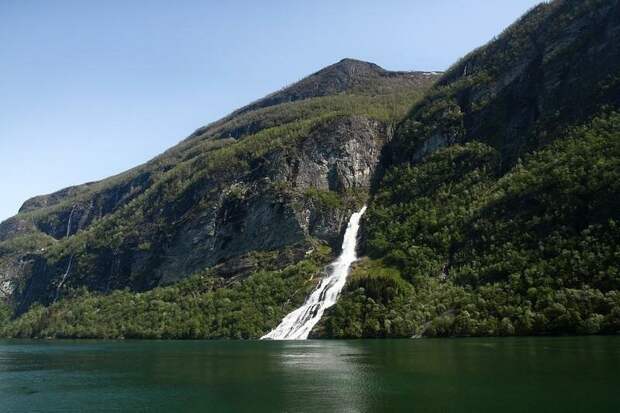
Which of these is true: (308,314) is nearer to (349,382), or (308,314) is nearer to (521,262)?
(521,262)

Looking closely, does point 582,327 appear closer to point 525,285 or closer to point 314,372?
point 525,285

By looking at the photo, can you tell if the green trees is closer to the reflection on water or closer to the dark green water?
the dark green water

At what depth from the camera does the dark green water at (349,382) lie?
5159 cm

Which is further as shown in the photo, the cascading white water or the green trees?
the cascading white water

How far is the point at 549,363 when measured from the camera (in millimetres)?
71688

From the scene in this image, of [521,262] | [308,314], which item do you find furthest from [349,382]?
[308,314]

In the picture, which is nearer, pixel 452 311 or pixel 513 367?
pixel 513 367

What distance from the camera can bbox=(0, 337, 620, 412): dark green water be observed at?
51.6 metres

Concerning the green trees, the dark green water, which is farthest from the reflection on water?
the green trees

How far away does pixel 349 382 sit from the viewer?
65.6m

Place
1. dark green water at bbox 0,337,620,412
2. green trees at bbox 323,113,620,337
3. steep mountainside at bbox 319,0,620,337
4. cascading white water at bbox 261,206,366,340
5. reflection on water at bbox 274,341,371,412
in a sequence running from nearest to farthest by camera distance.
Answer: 1. dark green water at bbox 0,337,620,412
2. reflection on water at bbox 274,341,371,412
3. green trees at bbox 323,113,620,337
4. steep mountainside at bbox 319,0,620,337
5. cascading white water at bbox 261,206,366,340

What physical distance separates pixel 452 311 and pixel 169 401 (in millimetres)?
101099

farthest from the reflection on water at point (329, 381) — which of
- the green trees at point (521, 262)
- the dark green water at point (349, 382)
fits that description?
the green trees at point (521, 262)

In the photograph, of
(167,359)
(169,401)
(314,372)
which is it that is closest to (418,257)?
(167,359)
